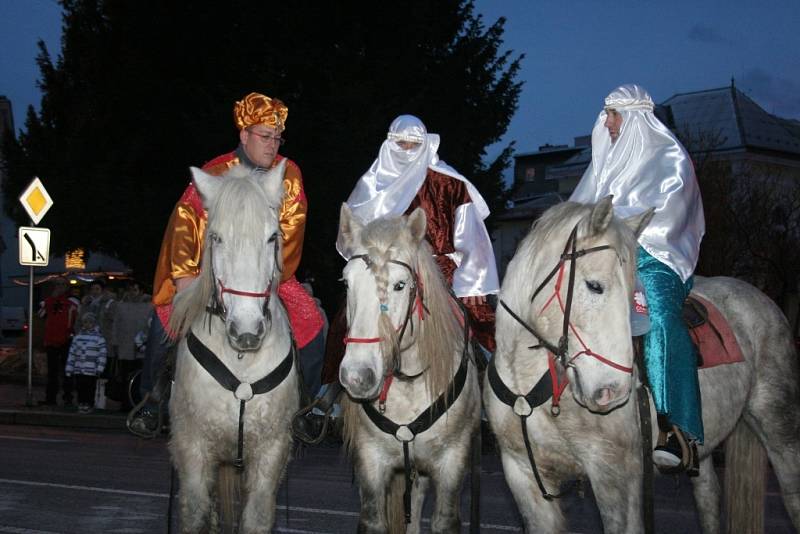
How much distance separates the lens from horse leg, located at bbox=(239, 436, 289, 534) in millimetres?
5918

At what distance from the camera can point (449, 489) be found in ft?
20.4

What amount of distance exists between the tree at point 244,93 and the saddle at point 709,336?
1468 cm

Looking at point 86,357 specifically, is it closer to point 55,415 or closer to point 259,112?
point 55,415

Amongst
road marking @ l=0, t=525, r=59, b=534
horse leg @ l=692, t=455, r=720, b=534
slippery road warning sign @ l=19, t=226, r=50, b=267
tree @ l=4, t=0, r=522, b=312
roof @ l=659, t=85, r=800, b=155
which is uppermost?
roof @ l=659, t=85, r=800, b=155

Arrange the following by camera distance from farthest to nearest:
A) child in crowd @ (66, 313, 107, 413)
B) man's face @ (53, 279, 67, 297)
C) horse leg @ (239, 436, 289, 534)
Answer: man's face @ (53, 279, 67, 297) < child in crowd @ (66, 313, 107, 413) < horse leg @ (239, 436, 289, 534)

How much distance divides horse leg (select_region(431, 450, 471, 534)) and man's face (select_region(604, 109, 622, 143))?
89.1 inches

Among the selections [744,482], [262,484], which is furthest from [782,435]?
[262,484]

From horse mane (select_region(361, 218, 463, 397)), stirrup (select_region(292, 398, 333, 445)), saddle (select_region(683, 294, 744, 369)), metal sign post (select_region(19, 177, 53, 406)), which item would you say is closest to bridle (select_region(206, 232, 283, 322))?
horse mane (select_region(361, 218, 463, 397))

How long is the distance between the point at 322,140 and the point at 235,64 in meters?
3.23

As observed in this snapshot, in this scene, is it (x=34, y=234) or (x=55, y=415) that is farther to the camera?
(x=34, y=234)

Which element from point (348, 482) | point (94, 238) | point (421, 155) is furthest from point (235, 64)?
point (421, 155)

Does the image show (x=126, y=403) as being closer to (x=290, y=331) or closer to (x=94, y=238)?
(x=94, y=238)

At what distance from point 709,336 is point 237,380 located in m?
3.10

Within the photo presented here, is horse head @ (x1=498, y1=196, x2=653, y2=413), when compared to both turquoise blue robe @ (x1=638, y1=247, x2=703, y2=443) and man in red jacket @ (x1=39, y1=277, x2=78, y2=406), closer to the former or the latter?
turquoise blue robe @ (x1=638, y1=247, x2=703, y2=443)
